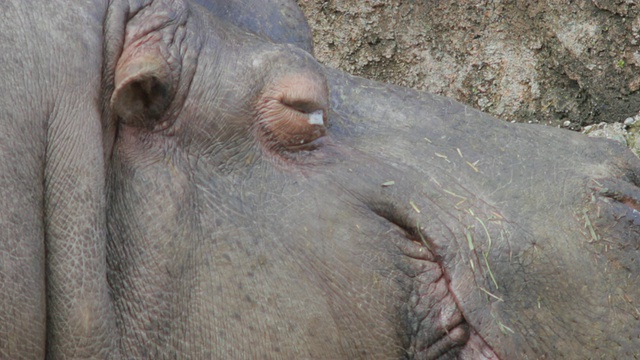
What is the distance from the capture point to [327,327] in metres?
2.52

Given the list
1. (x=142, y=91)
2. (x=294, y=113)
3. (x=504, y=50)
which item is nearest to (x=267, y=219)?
(x=294, y=113)

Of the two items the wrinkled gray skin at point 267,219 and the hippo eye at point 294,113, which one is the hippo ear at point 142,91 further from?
the hippo eye at point 294,113

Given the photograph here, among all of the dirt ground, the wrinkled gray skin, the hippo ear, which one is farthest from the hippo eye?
the dirt ground

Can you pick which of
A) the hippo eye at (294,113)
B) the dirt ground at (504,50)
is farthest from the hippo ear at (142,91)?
the dirt ground at (504,50)

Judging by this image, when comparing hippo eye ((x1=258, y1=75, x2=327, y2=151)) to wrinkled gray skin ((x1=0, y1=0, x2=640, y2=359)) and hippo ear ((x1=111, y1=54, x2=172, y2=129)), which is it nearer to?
wrinkled gray skin ((x1=0, y1=0, x2=640, y2=359))

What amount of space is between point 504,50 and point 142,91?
2221 millimetres

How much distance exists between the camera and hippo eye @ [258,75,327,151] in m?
2.60

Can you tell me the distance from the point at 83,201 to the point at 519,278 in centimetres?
100

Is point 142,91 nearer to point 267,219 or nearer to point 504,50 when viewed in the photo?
point 267,219

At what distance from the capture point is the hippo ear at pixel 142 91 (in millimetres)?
2496

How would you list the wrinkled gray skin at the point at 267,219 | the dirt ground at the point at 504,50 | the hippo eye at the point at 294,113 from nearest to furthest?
the wrinkled gray skin at the point at 267,219, the hippo eye at the point at 294,113, the dirt ground at the point at 504,50

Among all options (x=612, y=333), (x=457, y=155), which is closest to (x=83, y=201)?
(x=457, y=155)

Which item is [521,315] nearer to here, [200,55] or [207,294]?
[207,294]

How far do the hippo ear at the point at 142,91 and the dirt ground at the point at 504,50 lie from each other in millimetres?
2035
